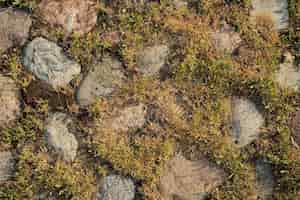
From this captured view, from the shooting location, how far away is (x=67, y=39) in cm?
483

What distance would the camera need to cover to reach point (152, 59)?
4.90 meters

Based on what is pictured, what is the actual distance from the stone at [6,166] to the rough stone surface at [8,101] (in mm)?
305

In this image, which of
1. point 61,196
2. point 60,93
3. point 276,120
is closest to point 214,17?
point 276,120

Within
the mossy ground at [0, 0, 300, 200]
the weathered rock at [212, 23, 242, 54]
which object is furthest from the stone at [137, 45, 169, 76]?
the weathered rock at [212, 23, 242, 54]

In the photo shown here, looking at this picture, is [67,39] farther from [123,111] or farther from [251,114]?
[251,114]

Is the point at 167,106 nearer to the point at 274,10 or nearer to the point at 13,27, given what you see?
the point at 274,10

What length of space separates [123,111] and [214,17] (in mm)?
1392

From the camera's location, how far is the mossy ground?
474 cm

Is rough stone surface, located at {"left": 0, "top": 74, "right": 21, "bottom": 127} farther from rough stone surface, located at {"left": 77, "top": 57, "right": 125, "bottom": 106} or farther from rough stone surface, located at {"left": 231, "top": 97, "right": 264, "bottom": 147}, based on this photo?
rough stone surface, located at {"left": 231, "top": 97, "right": 264, "bottom": 147}

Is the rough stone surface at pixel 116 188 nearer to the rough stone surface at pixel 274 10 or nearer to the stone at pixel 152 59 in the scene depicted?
the stone at pixel 152 59

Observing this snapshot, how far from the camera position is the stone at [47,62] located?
475 cm

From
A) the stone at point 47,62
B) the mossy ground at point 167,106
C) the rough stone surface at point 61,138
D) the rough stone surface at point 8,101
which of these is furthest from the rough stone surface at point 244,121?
the rough stone surface at point 8,101

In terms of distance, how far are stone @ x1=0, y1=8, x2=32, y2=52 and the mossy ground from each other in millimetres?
76

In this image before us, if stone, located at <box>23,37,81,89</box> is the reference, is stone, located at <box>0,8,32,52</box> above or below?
above
